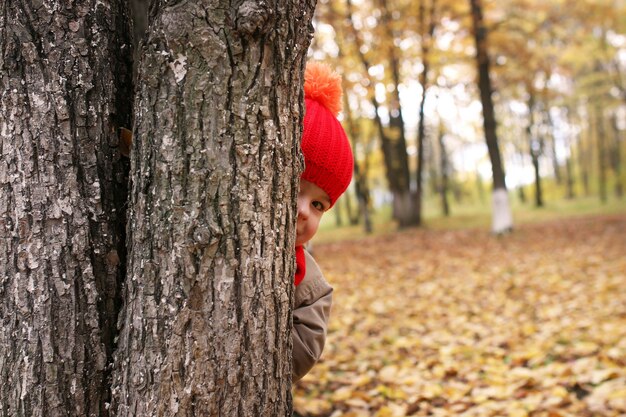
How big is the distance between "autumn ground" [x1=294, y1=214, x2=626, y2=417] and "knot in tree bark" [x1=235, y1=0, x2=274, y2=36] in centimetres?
236

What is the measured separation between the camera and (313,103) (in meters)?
1.71

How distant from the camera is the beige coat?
169 centimetres

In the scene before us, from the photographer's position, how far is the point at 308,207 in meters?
1.67

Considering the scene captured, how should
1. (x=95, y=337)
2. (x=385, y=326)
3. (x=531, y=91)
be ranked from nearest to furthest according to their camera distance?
(x=95, y=337) → (x=385, y=326) → (x=531, y=91)

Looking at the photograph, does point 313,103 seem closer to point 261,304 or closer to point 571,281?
point 261,304

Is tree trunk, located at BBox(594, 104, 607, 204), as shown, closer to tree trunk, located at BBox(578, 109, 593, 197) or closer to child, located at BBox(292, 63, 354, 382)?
tree trunk, located at BBox(578, 109, 593, 197)

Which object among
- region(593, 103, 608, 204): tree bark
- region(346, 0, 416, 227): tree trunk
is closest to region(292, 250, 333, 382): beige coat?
region(346, 0, 416, 227): tree trunk

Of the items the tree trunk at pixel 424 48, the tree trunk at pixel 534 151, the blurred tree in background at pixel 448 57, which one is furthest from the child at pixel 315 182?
Result: the tree trunk at pixel 534 151

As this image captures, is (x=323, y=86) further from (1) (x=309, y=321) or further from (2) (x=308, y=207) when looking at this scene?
(1) (x=309, y=321)

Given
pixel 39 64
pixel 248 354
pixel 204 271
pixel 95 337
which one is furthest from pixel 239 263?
pixel 39 64

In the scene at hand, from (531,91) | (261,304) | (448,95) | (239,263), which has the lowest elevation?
(261,304)

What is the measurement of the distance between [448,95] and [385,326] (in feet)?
50.5

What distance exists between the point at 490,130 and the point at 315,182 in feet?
36.8

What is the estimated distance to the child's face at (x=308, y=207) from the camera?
1.66 m
